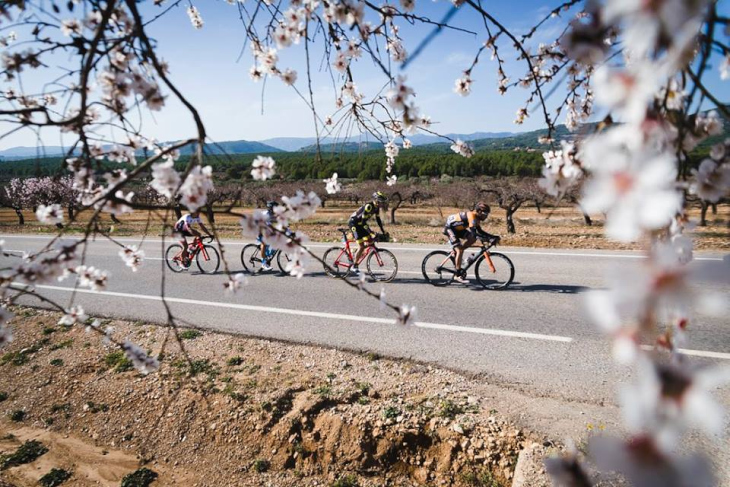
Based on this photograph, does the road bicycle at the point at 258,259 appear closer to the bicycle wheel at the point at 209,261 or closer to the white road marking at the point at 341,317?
the bicycle wheel at the point at 209,261

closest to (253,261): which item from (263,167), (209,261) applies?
(209,261)

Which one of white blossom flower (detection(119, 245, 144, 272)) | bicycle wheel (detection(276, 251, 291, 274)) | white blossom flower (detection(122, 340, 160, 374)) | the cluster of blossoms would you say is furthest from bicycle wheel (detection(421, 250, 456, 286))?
the cluster of blossoms

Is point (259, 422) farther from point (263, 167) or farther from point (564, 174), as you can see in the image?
point (564, 174)

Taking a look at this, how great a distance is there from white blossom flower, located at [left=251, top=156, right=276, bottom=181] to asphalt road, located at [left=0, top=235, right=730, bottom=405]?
3288 millimetres

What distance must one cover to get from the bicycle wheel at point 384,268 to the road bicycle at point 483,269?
27.7 inches

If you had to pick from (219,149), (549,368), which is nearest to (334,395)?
(549,368)

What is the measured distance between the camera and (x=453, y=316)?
621cm

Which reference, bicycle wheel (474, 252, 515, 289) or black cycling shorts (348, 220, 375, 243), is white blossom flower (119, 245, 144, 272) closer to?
black cycling shorts (348, 220, 375, 243)

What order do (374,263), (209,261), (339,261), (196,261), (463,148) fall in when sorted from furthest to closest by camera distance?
(209,261), (196,261), (374,263), (339,261), (463,148)

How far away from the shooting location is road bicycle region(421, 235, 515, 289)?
7.51 m

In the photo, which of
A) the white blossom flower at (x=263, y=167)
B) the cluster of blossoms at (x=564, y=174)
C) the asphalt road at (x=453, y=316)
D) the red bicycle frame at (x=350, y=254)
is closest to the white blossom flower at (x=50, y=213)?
the white blossom flower at (x=263, y=167)

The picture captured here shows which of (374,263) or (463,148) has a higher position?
(463,148)

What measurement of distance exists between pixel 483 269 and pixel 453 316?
232 cm

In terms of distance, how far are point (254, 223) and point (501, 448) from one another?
2865 mm
